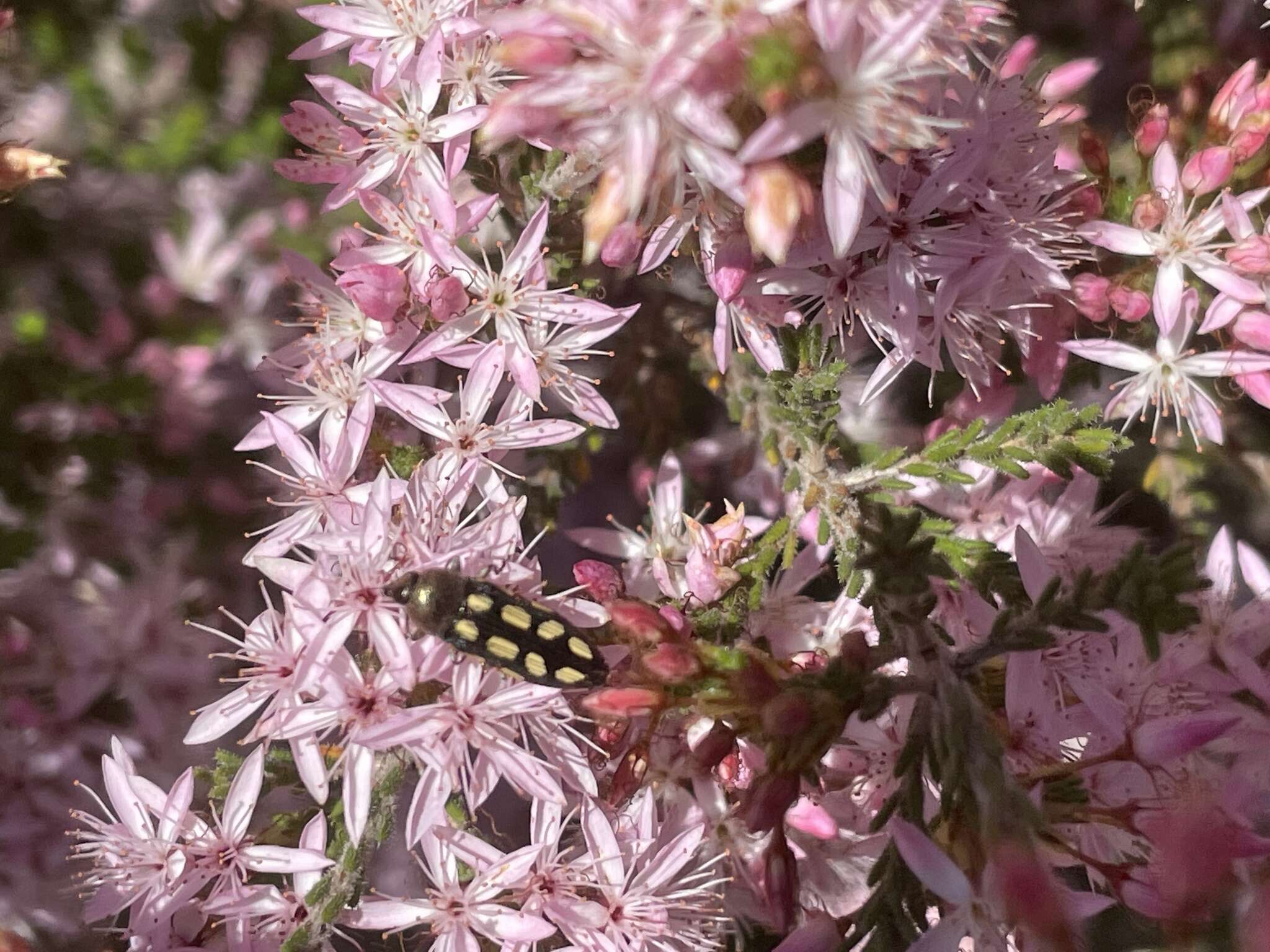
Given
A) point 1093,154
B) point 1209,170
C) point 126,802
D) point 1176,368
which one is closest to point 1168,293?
point 1176,368

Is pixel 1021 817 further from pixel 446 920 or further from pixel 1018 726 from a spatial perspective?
pixel 446 920

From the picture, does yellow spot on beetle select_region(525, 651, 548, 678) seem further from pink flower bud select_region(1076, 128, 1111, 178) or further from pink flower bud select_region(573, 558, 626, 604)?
pink flower bud select_region(1076, 128, 1111, 178)

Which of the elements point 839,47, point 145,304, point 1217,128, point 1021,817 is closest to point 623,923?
point 1021,817

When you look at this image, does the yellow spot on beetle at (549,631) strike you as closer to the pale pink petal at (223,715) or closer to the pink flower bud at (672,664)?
the pink flower bud at (672,664)

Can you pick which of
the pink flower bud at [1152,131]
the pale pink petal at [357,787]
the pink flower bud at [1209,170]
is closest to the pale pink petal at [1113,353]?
the pink flower bud at [1209,170]

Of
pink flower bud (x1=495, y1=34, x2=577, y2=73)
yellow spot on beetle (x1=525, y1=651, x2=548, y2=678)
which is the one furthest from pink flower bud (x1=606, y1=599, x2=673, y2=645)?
pink flower bud (x1=495, y1=34, x2=577, y2=73)

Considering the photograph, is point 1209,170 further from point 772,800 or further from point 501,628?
point 501,628
